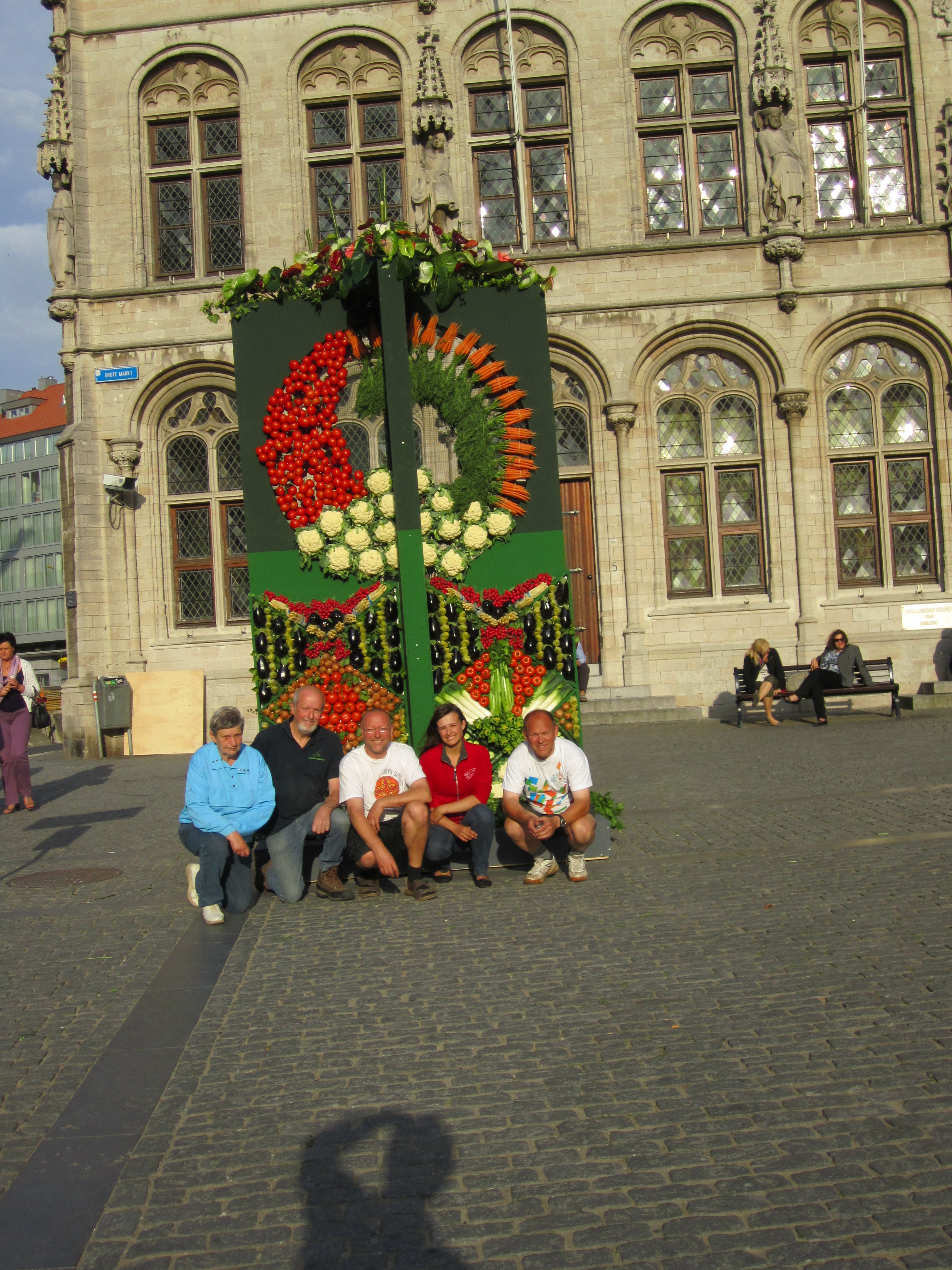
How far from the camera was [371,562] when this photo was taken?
850 cm

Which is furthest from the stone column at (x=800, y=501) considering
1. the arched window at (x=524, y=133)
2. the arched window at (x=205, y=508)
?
the arched window at (x=205, y=508)

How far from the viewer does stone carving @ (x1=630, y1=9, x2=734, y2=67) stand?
1962 cm

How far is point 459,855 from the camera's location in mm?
8289

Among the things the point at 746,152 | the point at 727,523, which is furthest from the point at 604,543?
the point at 746,152

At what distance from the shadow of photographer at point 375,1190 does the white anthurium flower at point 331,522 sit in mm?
5292

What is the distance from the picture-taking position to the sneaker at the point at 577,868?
7.41 metres

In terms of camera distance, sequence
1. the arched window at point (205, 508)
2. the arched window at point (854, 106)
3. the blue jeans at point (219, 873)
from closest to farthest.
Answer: the blue jeans at point (219, 873) < the arched window at point (854, 106) < the arched window at point (205, 508)

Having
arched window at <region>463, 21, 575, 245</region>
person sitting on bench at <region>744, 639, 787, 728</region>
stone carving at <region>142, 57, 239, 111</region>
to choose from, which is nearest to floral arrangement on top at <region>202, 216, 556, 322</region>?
person sitting on bench at <region>744, 639, 787, 728</region>

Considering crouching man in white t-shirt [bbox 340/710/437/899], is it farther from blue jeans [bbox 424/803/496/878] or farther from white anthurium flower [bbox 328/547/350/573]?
white anthurium flower [bbox 328/547/350/573]

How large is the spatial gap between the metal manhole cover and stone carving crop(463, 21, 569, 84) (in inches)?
624

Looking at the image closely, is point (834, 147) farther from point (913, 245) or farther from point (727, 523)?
point (727, 523)

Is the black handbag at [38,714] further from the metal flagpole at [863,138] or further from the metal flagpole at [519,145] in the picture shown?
the metal flagpole at [863,138]

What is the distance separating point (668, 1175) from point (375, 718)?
14.5ft

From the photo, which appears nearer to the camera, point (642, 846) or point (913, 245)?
point (642, 846)
